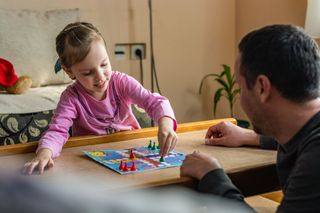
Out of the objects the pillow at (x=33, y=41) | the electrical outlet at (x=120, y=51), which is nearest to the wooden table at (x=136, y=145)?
the pillow at (x=33, y=41)

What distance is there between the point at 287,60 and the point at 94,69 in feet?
2.72

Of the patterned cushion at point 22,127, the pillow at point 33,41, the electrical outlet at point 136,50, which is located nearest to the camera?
the patterned cushion at point 22,127

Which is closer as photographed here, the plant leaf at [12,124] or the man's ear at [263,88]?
the man's ear at [263,88]

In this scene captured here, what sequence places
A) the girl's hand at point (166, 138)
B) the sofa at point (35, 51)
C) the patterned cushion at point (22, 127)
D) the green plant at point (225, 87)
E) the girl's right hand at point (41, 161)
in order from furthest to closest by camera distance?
1. the green plant at point (225, 87)
2. the sofa at point (35, 51)
3. the patterned cushion at point (22, 127)
4. the girl's hand at point (166, 138)
5. the girl's right hand at point (41, 161)

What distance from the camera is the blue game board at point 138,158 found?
1.16 meters

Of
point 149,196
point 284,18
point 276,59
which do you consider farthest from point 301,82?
point 284,18

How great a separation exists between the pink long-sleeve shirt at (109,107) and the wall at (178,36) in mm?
1917

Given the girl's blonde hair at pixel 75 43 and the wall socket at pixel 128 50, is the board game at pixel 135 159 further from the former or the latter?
the wall socket at pixel 128 50

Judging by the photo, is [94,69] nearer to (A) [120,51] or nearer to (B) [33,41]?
(B) [33,41]

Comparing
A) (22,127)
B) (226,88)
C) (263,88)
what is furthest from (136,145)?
(226,88)

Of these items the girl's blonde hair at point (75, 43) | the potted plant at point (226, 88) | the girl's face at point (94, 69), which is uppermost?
the girl's blonde hair at point (75, 43)

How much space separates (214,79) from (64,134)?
2772 mm

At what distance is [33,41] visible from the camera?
319 cm

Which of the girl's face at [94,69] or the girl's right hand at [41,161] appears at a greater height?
the girl's face at [94,69]
